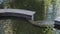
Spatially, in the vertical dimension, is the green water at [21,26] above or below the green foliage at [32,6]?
below

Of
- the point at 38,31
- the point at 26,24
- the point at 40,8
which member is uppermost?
the point at 40,8

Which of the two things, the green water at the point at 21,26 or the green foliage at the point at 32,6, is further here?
the green foliage at the point at 32,6

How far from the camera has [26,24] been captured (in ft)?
8.30

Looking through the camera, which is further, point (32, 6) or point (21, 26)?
point (32, 6)

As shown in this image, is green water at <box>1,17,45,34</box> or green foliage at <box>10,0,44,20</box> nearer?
green water at <box>1,17,45,34</box>

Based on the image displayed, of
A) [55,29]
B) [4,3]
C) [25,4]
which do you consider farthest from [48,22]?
[4,3]

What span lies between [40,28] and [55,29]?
27 centimetres

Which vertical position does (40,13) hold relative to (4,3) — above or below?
below

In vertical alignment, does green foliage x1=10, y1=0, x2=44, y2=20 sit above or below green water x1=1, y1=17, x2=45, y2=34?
above

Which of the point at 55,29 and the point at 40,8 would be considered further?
the point at 40,8

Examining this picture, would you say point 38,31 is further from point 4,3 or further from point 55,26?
point 4,3

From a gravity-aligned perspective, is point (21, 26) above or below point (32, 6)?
below

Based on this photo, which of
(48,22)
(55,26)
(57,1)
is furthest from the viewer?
(57,1)

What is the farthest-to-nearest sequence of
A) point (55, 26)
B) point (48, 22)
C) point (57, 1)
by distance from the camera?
point (57, 1), point (48, 22), point (55, 26)
